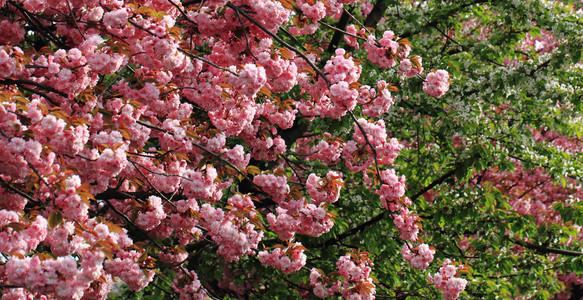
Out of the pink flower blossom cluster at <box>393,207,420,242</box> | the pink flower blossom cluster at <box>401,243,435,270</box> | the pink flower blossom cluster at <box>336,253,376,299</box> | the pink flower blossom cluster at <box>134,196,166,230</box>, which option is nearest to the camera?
the pink flower blossom cluster at <box>134,196,166,230</box>

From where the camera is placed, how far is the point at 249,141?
17.1ft

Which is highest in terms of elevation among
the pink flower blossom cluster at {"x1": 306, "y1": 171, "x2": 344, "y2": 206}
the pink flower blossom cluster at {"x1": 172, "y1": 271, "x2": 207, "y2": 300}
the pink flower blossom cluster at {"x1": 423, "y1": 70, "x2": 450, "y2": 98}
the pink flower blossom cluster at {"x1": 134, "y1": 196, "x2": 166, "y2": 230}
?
the pink flower blossom cluster at {"x1": 423, "y1": 70, "x2": 450, "y2": 98}

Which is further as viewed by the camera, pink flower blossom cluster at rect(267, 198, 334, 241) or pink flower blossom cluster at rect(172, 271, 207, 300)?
pink flower blossom cluster at rect(172, 271, 207, 300)

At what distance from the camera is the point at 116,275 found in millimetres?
4098

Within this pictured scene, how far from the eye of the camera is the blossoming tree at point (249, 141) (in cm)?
325

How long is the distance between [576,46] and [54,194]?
5.32m

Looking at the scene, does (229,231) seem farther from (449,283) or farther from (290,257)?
(449,283)

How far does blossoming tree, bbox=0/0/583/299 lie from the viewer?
3.25m

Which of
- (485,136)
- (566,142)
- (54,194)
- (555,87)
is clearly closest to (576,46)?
(555,87)

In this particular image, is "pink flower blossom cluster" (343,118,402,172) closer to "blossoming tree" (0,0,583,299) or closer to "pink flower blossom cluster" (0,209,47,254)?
"blossoming tree" (0,0,583,299)

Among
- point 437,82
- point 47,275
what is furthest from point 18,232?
point 437,82

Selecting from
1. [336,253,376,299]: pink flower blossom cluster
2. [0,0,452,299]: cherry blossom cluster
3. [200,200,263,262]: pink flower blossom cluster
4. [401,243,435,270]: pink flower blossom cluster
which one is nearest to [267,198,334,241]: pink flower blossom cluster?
[0,0,452,299]: cherry blossom cluster

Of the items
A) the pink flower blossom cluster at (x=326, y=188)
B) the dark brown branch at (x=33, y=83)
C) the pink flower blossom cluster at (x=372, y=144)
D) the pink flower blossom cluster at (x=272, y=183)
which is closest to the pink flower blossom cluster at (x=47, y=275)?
the dark brown branch at (x=33, y=83)

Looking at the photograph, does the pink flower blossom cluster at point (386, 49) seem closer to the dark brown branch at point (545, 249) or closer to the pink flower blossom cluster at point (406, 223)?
the pink flower blossom cluster at point (406, 223)
